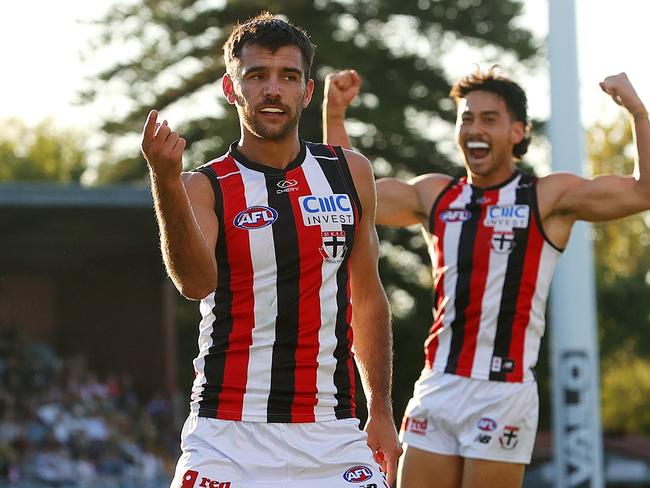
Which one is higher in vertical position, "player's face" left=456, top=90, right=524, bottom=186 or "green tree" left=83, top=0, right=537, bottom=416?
"green tree" left=83, top=0, right=537, bottom=416

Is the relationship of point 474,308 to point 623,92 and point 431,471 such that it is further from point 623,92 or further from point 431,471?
point 623,92

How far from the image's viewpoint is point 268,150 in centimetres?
496

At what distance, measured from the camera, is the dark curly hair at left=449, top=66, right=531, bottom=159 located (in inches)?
277

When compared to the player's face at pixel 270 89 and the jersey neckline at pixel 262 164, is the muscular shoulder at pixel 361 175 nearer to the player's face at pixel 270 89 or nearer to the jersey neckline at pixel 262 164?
the jersey neckline at pixel 262 164

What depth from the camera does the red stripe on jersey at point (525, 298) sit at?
6738 millimetres

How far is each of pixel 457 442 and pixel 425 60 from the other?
22.5m

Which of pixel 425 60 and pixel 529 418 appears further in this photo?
pixel 425 60

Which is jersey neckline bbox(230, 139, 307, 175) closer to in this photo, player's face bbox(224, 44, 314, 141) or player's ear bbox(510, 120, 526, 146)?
player's face bbox(224, 44, 314, 141)

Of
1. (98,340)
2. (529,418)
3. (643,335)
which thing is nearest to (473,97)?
(529,418)

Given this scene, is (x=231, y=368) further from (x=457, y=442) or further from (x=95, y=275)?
(x=95, y=275)

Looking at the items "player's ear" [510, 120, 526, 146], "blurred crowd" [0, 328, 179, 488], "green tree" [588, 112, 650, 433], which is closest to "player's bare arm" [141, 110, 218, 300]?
"player's ear" [510, 120, 526, 146]

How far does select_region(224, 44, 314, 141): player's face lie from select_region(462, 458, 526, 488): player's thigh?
8.10ft

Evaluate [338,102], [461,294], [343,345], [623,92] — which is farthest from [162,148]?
[461,294]

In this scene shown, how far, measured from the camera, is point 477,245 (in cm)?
683
